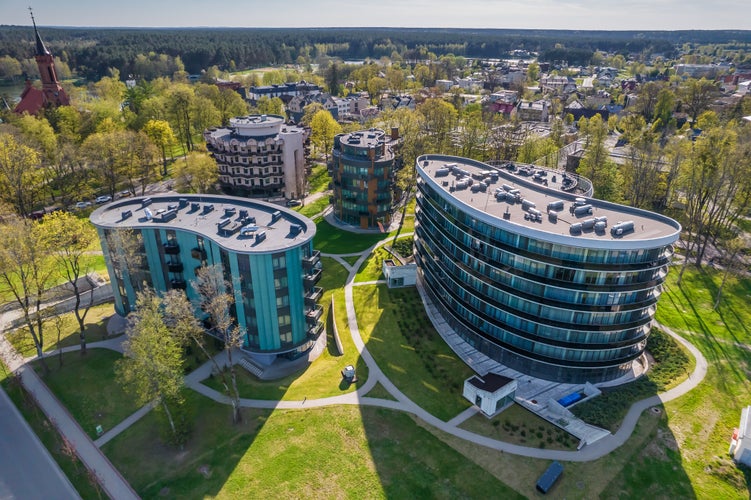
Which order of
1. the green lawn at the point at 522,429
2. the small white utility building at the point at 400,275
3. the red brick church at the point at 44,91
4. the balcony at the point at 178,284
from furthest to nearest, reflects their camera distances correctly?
the red brick church at the point at 44,91 → the small white utility building at the point at 400,275 → the balcony at the point at 178,284 → the green lawn at the point at 522,429

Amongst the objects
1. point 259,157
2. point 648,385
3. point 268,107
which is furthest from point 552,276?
point 268,107

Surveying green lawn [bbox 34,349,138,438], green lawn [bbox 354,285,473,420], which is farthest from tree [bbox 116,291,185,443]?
green lawn [bbox 354,285,473,420]

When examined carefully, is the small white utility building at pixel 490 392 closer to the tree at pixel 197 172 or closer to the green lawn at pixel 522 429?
the green lawn at pixel 522 429

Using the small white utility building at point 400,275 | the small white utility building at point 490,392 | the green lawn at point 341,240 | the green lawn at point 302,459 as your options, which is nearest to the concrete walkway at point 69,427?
the green lawn at point 302,459

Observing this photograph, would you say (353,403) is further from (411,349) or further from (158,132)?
(158,132)

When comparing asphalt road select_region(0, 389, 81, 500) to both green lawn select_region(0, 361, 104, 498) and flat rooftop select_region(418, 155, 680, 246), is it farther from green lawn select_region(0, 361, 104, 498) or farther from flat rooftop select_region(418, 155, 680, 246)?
flat rooftop select_region(418, 155, 680, 246)

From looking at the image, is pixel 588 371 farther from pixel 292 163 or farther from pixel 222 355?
pixel 292 163
